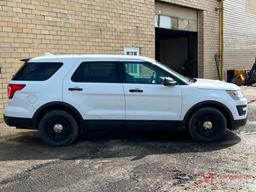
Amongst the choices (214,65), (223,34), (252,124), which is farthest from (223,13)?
(252,124)

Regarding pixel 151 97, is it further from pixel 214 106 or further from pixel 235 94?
pixel 235 94

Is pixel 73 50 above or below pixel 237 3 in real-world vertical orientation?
below

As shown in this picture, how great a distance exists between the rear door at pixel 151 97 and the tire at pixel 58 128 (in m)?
1.13

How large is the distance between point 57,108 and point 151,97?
6.10 feet

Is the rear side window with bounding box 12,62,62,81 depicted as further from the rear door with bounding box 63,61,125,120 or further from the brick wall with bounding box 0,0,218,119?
the brick wall with bounding box 0,0,218,119

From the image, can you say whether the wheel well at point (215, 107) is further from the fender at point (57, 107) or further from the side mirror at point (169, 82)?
the fender at point (57, 107)

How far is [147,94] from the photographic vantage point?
24.0ft

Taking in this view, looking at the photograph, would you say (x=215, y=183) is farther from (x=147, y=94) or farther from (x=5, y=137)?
(x=5, y=137)

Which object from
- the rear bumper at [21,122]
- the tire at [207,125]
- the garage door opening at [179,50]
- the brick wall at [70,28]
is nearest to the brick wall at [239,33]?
the garage door opening at [179,50]

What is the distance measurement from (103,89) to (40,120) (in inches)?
54.6

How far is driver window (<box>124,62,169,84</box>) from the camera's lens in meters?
7.38

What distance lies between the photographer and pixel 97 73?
748 centimetres

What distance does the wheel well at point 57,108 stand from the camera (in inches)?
289

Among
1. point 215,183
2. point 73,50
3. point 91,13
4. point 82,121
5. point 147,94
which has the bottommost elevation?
point 215,183
